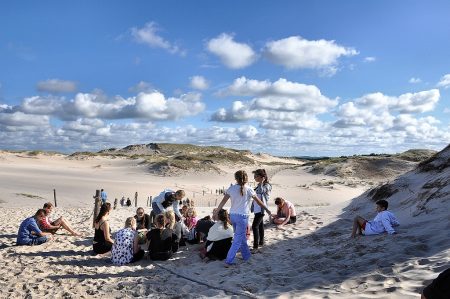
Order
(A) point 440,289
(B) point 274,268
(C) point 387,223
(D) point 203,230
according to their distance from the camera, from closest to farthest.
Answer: (A) point 440,289 → (B) point 274,268 → (C) point 387,223 → (D) point 203,230

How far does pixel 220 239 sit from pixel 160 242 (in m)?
1.42

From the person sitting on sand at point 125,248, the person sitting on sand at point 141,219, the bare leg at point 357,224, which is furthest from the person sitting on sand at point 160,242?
the bare leg at point 357,224

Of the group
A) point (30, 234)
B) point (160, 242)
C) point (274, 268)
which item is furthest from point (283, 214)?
point (30, 234)

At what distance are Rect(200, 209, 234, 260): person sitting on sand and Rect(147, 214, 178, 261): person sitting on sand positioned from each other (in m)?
0.97

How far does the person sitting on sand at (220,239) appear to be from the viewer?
342 inches

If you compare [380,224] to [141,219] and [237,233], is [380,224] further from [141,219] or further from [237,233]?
[141,219]

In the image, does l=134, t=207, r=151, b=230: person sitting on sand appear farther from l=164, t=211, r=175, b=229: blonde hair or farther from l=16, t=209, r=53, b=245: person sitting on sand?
l=164, t=211, r=175, b=229: blonde hair

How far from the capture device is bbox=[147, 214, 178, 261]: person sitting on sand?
8.98 m

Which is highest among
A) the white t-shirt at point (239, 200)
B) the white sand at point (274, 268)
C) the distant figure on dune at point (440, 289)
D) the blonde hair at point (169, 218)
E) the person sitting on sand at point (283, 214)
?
the white t-shirt at point (239, 200)

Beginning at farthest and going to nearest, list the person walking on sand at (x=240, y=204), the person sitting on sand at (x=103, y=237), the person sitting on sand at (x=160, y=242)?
the person sitting on sand at (x=103, y=237) → the person sitting on sand at (x=160, y=242) → the person walking on sand at (x=240, y=204)

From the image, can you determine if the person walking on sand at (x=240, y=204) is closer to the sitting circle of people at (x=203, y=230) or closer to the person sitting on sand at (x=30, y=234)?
the sitting circle of people at (x=203, y=230)

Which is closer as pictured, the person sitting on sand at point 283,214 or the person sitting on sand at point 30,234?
the person sitting on sand at point 30,234

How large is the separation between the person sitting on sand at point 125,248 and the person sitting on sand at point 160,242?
13.5 inches

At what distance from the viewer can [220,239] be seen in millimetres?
8703
